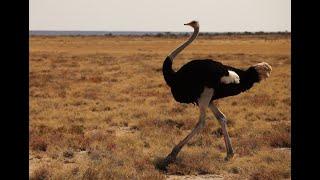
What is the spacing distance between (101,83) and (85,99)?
15.7 ft

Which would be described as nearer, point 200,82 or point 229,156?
point 200,82

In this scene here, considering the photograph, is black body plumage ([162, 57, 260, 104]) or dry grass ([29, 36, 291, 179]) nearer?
dry grass ([29, 36, 291, 179])

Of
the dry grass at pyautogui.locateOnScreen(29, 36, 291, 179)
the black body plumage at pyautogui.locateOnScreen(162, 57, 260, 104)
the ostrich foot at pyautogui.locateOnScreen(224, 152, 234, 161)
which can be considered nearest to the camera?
the dry grass at pyautogui.locateOnScreen(29, 36, 291, 179)

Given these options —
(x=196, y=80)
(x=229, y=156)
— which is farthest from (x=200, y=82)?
(x=229, y=156)

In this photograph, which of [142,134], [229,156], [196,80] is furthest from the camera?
[142,134]

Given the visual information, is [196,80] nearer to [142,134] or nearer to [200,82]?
[200,82]

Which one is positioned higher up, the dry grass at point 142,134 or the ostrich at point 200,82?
the ostrich at point 200,82

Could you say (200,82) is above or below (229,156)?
above

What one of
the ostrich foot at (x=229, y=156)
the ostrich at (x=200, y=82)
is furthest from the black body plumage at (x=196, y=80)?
the ostrich foot at (x=229, y=156)

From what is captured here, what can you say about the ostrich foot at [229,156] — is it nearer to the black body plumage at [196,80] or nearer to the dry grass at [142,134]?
the dry grass at [142,134]

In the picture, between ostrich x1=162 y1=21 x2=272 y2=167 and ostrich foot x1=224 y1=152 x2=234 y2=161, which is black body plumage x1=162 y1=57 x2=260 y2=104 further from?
ostrich foot x1=224 y1=152 x2=234 y2=161

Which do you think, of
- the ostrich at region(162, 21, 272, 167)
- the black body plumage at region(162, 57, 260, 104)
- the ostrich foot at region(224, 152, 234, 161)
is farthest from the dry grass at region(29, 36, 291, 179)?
the black body plumage at region(162, 57, 260, 104)

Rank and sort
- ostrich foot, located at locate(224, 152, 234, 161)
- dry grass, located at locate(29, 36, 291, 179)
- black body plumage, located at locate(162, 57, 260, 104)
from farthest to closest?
1. ostrich foot, located at locate(224, 152, 234, 161)
2. black body plumage, located at locate(162, 57, 260, 104)
3. dry grass, located at locate(29, 36, 291, 179)
